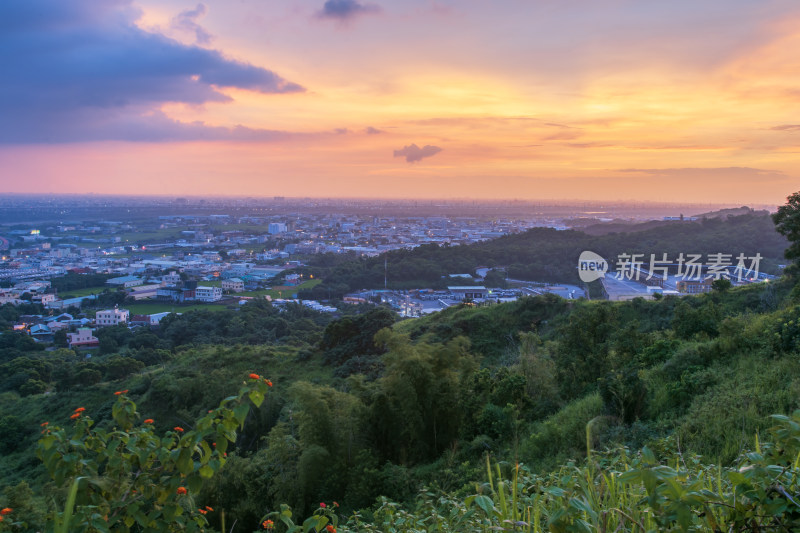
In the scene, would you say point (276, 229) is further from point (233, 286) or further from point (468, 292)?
point (468, 292)

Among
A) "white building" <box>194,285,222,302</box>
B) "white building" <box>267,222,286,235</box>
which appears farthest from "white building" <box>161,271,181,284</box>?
"white building" <box>267,222,286,235</box>

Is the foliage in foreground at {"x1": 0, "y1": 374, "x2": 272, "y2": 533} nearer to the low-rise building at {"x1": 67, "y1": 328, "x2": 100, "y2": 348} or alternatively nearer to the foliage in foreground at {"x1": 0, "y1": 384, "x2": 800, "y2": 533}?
the foliage in foreground at {"x1": 0, "y1": 384, "x2": 800, "y2": 533}

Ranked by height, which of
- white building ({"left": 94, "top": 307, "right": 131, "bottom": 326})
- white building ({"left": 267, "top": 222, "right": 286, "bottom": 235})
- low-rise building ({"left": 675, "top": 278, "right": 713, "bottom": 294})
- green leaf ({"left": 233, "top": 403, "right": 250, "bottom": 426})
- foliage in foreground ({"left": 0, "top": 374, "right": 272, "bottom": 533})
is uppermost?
green leaf ({"left": 233, "top": 403, "right": 250, "bottom": 426})

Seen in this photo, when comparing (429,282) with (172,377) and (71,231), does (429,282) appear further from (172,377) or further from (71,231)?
(71,231)

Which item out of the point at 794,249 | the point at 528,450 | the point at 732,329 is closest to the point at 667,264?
the point at 794,249

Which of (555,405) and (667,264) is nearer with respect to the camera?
(555,405)

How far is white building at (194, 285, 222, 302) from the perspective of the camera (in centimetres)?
2918

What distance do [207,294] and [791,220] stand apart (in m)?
28.1

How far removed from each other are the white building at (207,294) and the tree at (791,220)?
26.9 m

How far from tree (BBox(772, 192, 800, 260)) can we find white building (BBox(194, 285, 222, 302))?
26.9 metres

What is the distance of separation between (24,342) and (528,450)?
74.4ft

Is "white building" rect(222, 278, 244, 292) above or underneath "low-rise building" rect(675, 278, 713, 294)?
underneath

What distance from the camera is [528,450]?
16.1 feet

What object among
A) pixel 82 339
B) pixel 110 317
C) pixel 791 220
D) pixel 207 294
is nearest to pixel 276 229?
pixel 207 294
